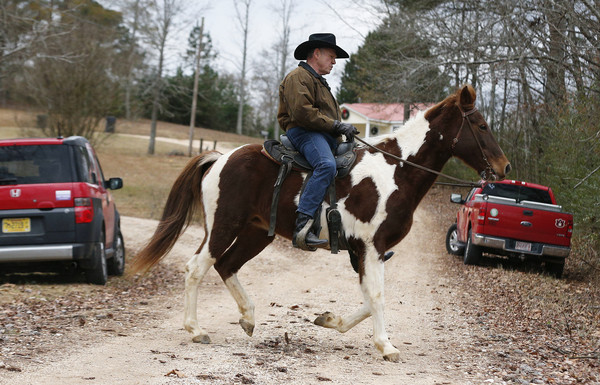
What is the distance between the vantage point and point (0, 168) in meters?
9.64

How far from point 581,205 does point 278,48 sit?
49433 millimetres

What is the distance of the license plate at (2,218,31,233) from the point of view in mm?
9492

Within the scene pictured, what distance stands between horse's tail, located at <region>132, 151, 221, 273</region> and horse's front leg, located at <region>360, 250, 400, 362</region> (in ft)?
7.27

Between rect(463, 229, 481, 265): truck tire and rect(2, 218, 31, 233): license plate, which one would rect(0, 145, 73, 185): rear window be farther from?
rect(463, 229, 481, 265): truck tire

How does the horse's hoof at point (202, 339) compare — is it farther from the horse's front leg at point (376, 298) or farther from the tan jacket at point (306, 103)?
the tan jacket at point (306, 103)

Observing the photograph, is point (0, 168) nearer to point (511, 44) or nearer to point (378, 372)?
point (378, 372)

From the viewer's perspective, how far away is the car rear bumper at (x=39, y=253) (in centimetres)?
941

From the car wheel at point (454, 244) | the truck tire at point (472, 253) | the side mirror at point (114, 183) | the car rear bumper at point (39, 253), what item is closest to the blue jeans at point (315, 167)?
the car rear bumper at point (39, 253)

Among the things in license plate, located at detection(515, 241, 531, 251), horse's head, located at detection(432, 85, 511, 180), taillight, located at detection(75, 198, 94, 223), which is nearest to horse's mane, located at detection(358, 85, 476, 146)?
horse's head, located at detection(432, 85, 511, 180)

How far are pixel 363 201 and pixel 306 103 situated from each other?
3.79 feet

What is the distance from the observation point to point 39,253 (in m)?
9.45

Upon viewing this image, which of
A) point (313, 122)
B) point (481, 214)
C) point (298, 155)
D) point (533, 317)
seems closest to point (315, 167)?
point (298, 155)

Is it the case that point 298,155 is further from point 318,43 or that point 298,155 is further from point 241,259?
point 241,259

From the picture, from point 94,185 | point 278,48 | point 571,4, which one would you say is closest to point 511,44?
point 571,4
